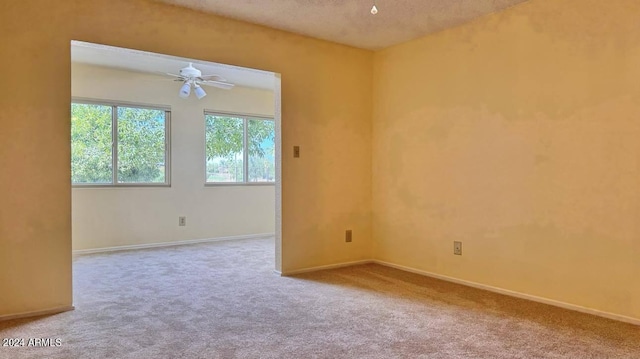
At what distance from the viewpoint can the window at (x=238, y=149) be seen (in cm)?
645

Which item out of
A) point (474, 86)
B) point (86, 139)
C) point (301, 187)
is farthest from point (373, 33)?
point (86, 139)

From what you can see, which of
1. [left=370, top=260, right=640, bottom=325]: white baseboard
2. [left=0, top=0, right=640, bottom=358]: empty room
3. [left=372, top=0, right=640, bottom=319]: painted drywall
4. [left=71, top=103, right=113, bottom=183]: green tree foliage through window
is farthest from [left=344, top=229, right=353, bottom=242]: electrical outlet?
[left=71, top=103, right=113, bottom=183]: green tree foliage through window

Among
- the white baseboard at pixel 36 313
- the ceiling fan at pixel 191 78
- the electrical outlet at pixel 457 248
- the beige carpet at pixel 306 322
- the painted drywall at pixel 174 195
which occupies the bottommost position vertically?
the beige carpet at pixel 306 322

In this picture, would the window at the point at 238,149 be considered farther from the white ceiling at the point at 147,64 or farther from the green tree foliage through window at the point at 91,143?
→ the green tree foliage through window at the point at 91,143

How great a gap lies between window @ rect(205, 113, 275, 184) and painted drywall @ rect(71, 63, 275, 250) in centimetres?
14

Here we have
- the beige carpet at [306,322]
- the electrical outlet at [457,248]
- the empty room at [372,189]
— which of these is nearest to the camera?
the beige carpet at [306,322]

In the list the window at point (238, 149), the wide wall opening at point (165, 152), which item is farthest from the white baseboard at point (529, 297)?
the window at point (238, 149)

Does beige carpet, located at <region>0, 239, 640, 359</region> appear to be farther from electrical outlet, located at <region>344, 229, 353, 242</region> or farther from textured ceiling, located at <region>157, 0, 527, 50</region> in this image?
textured ceiling, located at <region>157, 0, 527, 50</region>

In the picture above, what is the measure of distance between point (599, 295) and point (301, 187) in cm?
260

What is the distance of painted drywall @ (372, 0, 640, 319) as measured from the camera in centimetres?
286

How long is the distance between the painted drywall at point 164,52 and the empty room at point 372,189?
1cm

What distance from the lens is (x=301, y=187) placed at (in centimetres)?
424

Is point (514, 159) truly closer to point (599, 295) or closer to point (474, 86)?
point (474, 86)

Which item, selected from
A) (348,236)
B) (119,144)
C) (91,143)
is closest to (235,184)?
(119,144)
